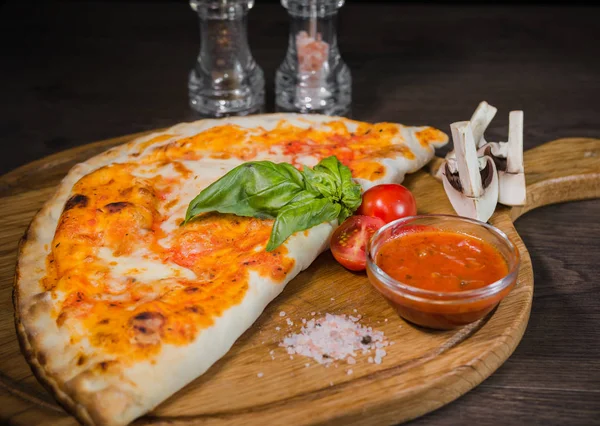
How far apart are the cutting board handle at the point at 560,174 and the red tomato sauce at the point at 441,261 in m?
1.02

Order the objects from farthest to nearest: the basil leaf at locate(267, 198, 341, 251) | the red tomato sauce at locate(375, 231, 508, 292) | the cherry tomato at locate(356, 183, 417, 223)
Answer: the cherry tomato at locate(356, 183, 417, 223)
the basil leaf at locate(267, 198, 341, 251)
the red tomato sauce at locate(375, 231, 508, 292)

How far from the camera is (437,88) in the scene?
21.6 feet

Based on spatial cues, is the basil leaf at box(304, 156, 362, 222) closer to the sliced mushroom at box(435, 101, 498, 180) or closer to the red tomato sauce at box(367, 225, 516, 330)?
the red tomato sauce at box(367, 225, 516, 330)

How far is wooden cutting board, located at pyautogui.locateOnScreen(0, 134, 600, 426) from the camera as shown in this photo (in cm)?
297

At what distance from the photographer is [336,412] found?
2963mm

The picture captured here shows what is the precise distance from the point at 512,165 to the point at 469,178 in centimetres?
37

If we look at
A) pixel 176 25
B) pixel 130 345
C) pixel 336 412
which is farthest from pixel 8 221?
pixel 176 25

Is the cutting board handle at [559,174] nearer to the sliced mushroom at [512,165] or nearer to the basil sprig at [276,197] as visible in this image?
the sliced mushroom at [512,165]

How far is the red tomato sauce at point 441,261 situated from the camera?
3.30m

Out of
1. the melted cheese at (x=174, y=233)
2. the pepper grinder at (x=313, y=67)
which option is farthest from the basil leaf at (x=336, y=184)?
the pepper grinder at (x=313, y=67)

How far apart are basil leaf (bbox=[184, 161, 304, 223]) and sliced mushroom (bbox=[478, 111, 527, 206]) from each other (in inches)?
47.2

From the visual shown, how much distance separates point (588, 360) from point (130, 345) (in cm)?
192

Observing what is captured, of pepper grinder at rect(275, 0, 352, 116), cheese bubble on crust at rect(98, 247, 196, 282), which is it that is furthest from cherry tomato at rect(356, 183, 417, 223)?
pepper grinder at rect(275, 0, 352, 116)

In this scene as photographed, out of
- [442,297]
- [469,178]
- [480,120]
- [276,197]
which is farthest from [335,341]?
[480,120]
